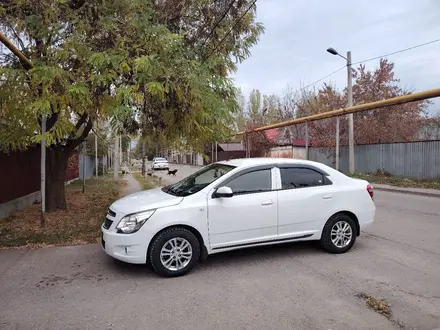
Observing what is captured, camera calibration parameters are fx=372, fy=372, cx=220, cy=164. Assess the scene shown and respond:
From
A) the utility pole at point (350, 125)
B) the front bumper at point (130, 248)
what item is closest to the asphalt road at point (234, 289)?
the front bumper at point (130, 248)

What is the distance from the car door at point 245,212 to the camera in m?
5.38

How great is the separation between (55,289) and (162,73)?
14.2ft

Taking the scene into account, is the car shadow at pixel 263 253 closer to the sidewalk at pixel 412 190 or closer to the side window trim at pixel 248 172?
the side window trim at pixel 248 172

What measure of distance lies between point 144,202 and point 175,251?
0.85 m

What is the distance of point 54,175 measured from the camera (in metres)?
10.4

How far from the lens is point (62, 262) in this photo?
595cm

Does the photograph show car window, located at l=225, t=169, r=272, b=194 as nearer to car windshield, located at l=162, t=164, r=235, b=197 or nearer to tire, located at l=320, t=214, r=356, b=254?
car windshield, located at l=162, t=164, r=235, b=197

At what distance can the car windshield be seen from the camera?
572cm

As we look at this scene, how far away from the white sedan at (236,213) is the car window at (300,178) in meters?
0.02

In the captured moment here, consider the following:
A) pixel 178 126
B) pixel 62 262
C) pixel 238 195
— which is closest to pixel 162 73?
pixel 178 126

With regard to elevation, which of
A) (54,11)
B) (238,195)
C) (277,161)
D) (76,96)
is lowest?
(238,195)

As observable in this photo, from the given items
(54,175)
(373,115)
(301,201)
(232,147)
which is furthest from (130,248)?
(232,147)

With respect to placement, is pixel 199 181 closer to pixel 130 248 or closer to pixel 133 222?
pixel 133 222

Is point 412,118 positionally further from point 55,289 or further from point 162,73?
point 55,289
